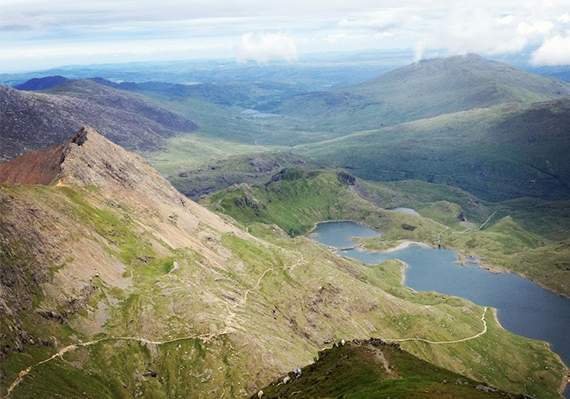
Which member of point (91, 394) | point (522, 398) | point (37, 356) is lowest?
point (91, 394)

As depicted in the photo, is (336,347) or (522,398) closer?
(522,398)

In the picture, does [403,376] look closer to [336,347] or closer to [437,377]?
[437,377]

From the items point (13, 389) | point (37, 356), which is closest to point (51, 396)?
point (13, 389)

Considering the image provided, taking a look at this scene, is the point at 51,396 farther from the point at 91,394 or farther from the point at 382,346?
the point at 382,346

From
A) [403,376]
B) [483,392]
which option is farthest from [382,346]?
[483,392]

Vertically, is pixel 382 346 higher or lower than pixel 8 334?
lower

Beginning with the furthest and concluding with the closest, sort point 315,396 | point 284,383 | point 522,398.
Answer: point 284,383 < point 315,396 < point 522,398

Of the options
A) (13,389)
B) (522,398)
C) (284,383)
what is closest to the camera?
(522,398)
